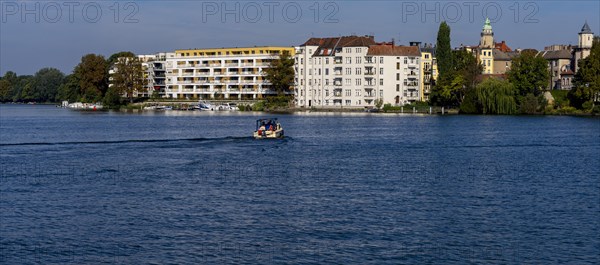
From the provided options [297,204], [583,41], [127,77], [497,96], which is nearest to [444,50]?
[497,96]

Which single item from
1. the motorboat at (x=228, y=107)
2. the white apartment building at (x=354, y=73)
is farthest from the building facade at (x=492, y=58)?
the motorboat at (x=228, y=107)

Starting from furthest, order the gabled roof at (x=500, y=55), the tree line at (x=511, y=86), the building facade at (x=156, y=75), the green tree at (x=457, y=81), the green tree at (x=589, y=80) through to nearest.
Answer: the building facade at (x=156, y=75) < the gabled roof at (x=500, y=55) < the green tree at (x=457, y=81) < the tree line at (x=511, y=86) < the green tree at (x=589, y=80)

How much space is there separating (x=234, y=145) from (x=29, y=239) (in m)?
32.1

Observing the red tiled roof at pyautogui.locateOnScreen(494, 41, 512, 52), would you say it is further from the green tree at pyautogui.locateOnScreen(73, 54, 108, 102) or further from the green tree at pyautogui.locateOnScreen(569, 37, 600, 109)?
the green tree at pyautogui.locateOnScreen(73, 54, 108, 102)

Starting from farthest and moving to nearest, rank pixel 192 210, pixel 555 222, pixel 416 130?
1. pixel 416 130
2. pixel 192 210
3. pixel 555 222

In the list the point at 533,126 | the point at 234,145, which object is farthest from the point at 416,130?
the point at 234,145

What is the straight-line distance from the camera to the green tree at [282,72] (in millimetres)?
132875

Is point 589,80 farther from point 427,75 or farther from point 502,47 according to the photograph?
point 502,47

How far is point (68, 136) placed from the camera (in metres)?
65.4

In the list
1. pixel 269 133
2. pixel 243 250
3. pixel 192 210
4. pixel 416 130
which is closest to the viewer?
pixel 243 250

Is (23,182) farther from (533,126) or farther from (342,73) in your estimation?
(342,73)

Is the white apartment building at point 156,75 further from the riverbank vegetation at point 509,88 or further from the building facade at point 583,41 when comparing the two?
the building facade at point 583,41

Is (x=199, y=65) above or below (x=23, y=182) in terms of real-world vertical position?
above

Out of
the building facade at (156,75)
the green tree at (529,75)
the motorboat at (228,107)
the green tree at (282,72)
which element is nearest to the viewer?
the green tree at (529,75)
